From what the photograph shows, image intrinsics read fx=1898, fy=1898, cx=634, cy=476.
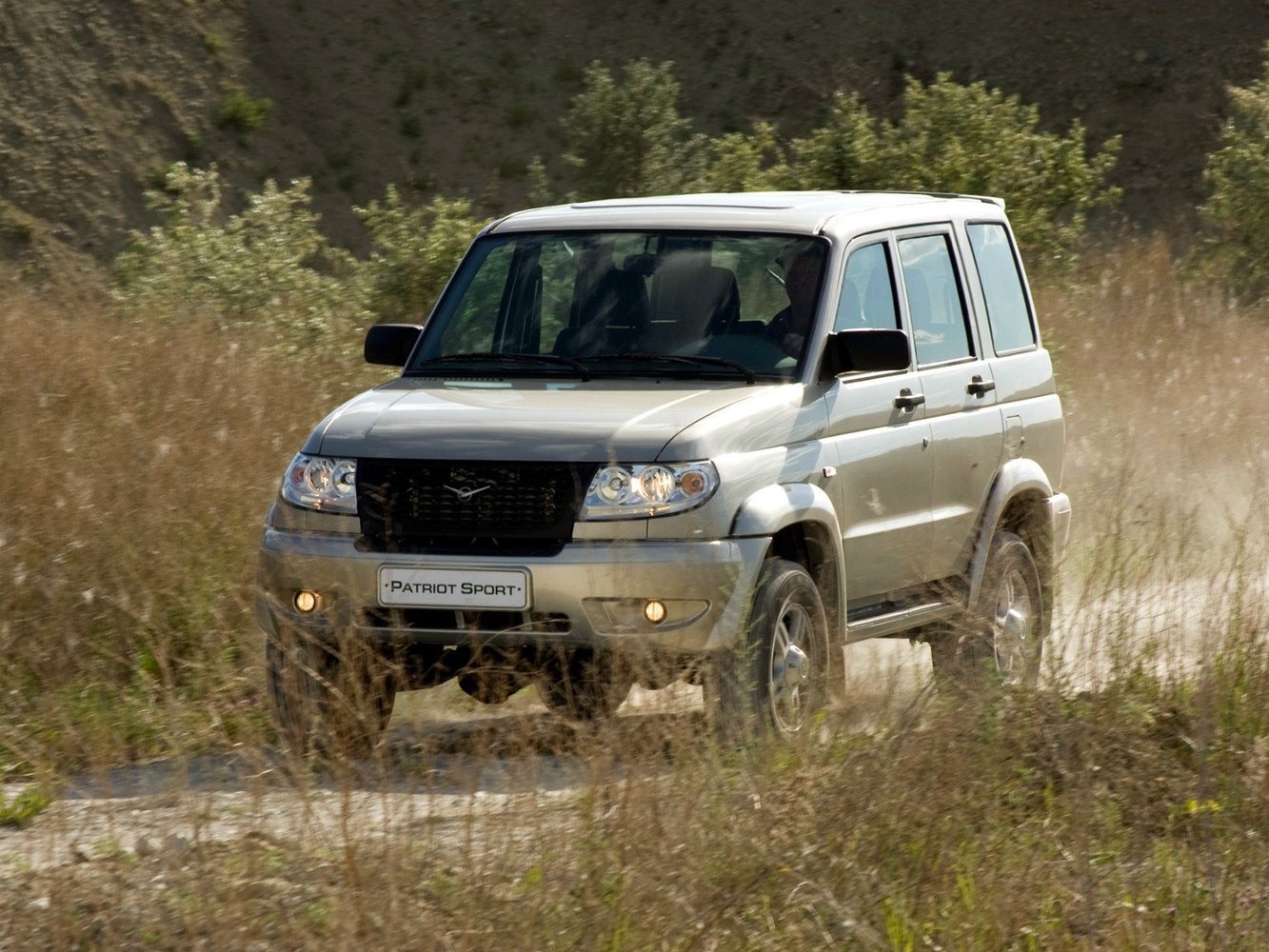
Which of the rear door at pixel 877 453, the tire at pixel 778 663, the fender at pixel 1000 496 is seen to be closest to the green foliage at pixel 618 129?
the fender at pixel 1000 496

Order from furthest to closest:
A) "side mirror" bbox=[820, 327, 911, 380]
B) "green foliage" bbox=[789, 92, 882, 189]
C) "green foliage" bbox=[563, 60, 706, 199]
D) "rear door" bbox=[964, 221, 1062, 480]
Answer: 1. "green foliage" bbox=[563, 60, 706, 199]
2. "green foliage" bbox=[789, 92, 882, 189]
3. "rear door" bbox=[964, 221, 1062, 480]
4. "side mirror" bbox=[820, 327, 911, 380]

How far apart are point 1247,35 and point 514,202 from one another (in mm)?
17459

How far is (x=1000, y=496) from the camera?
7547 millimetres

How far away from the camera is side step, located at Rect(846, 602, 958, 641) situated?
6.70 m

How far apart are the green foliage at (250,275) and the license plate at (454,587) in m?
7.83

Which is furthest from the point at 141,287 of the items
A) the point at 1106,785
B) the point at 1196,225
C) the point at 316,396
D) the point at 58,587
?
the point at 1196,225

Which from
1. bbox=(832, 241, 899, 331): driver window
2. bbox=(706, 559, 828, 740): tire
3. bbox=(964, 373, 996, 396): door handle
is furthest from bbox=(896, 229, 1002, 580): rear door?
bbox=(706, 559, 828, 740): tire

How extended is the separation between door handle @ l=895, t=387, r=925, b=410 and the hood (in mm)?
694

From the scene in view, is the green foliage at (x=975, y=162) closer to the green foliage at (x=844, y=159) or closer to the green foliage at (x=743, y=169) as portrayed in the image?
the green foliage at (x=844, y=159)

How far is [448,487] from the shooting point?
5.96 metres

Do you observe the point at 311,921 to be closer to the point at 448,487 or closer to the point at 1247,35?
the point at 448,487

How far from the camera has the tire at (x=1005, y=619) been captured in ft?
21.6

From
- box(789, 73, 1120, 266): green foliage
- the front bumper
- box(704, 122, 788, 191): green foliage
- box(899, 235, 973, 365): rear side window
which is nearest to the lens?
the front bumper

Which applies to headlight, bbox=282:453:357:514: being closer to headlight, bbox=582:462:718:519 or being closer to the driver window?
headlight, bbox=582:462:718:519
